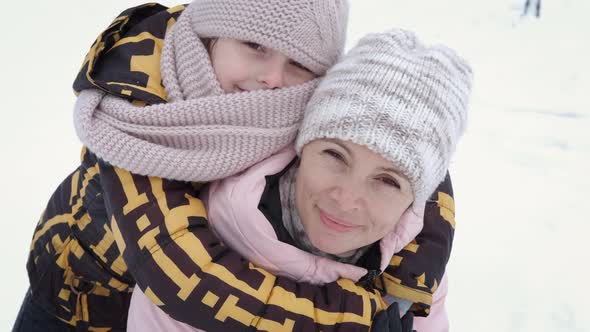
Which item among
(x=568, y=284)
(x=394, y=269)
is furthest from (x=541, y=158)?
(x=394, y=269)

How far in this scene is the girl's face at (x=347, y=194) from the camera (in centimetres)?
75

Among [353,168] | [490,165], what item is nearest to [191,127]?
[353,168]

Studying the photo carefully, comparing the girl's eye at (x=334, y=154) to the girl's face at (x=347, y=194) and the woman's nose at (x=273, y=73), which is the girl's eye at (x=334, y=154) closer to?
the girl's face at (x=347, y=194)

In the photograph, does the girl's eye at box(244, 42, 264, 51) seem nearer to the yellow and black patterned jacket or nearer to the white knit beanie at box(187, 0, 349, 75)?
the white knit beanie at box(187, 0, 349, 75)

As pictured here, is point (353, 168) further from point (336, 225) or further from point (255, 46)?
point (255, 46)

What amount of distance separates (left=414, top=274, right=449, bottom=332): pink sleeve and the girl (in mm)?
168

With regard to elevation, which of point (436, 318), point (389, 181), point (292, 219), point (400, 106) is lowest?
point (436, 318)

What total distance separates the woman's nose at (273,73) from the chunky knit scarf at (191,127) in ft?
0.07

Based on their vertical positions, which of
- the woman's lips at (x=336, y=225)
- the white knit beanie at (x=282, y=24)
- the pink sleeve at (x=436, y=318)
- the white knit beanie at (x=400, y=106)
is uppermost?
the white knit beanie at (x=282, y=24)

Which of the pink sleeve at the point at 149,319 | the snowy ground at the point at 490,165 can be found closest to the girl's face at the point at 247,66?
the pink sleeve at the point at 149,319

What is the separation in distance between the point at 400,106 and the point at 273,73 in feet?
0.80

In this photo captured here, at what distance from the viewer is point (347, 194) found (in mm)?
761

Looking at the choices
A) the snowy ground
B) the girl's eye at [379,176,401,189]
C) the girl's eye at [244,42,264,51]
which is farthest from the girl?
the snowy ground

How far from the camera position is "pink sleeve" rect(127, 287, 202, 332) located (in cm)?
79
